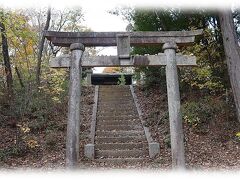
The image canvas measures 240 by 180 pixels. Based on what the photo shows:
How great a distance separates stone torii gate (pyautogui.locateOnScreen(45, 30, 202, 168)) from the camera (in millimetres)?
8492

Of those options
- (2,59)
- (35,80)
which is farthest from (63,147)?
(2,59)

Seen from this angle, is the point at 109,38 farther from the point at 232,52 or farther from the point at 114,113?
the point at 114,113

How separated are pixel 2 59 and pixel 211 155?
8.45 metres

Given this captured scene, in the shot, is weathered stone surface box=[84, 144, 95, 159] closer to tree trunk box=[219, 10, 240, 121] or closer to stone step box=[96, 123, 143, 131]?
stone step box=[96, 123, 143, 131]

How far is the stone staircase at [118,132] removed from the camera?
1048cm

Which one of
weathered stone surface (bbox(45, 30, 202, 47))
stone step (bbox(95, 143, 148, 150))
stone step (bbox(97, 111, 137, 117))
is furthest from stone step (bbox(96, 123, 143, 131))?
weathered stone surface (bbox(45, 30, 202, 47))

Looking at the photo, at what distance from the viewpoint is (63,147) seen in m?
10.8

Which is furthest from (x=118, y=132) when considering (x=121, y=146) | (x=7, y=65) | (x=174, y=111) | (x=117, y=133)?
(x=7, y=65)

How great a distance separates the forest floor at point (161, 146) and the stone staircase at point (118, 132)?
43 cm

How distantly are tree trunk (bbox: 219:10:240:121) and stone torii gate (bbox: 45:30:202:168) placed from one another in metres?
2.46

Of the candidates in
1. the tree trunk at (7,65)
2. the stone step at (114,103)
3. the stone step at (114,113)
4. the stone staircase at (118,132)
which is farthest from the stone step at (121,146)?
the tree trunk at (7,65)

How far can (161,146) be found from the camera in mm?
10938

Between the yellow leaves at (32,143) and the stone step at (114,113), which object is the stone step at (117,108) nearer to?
the stone step at (114,113)
